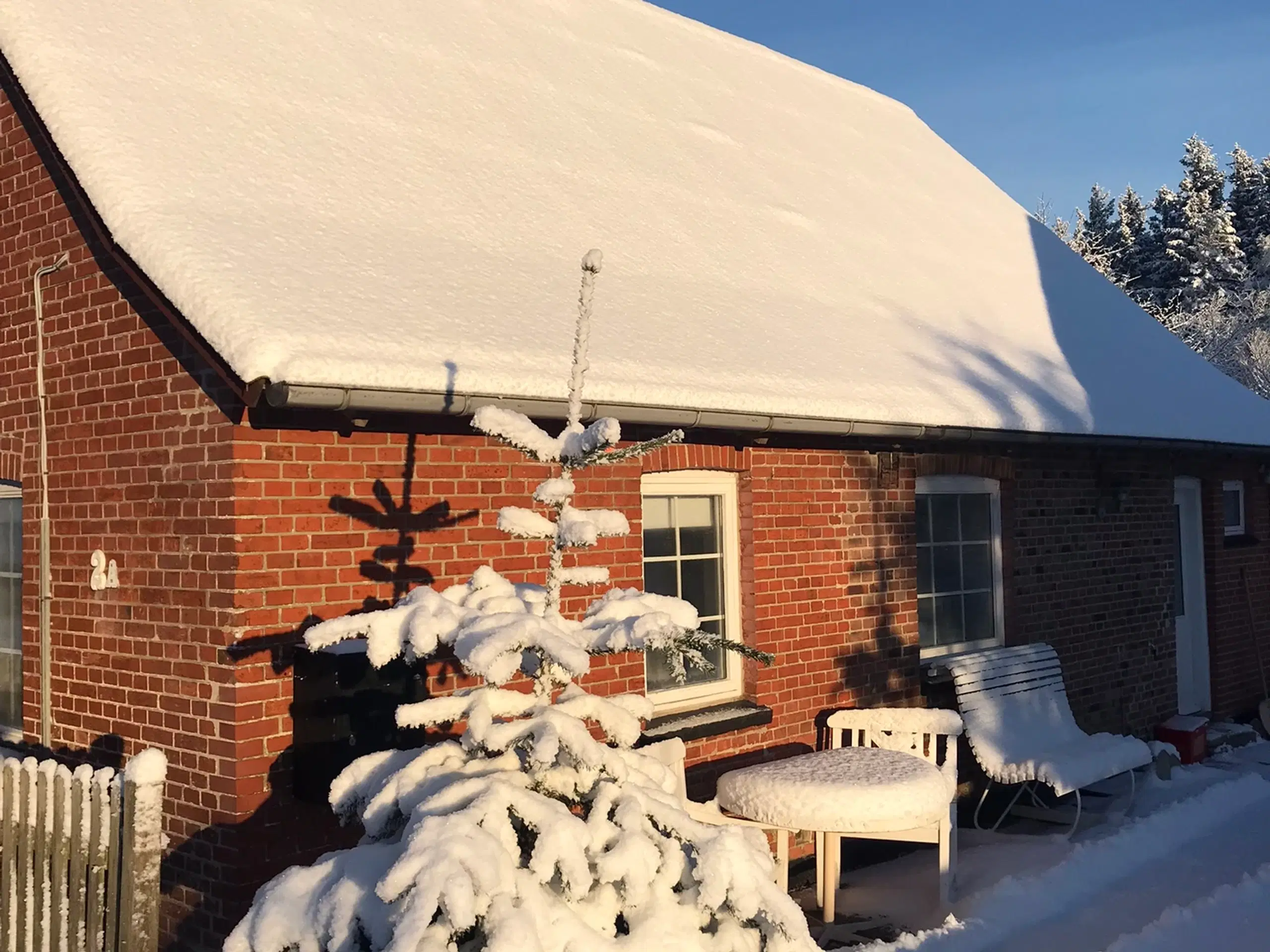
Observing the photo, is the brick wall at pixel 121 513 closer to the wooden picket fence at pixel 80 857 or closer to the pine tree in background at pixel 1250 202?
the wooden picket fence at pixel 80 857

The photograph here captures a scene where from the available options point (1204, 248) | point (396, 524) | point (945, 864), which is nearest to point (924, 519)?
point (945, 864)

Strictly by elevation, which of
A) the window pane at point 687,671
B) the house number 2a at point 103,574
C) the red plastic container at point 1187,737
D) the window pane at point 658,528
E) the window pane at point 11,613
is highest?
the window pane at point 658,528

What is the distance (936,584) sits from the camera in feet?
27.6

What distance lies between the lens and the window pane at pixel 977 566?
862 centimetres

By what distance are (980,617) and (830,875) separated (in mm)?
3221

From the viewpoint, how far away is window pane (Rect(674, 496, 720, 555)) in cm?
677

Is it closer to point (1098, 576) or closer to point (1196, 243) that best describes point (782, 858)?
point (1098, 576)

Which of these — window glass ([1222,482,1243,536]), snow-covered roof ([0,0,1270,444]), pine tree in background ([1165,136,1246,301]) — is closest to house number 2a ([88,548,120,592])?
snow-covered roof ([0,0,1270,444])

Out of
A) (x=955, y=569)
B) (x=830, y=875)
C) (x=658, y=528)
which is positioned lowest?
(x=830, y=875)

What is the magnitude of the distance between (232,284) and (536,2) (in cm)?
641

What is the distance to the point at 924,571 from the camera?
27.1 feet

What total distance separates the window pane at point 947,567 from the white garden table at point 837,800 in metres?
2.25

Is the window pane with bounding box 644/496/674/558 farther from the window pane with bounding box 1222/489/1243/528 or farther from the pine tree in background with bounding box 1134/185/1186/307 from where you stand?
the pine tree in background with bounding box 1134/185/1186/307

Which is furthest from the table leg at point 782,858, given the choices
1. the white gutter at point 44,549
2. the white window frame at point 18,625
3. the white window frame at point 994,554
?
the white window frame at point 18,625
